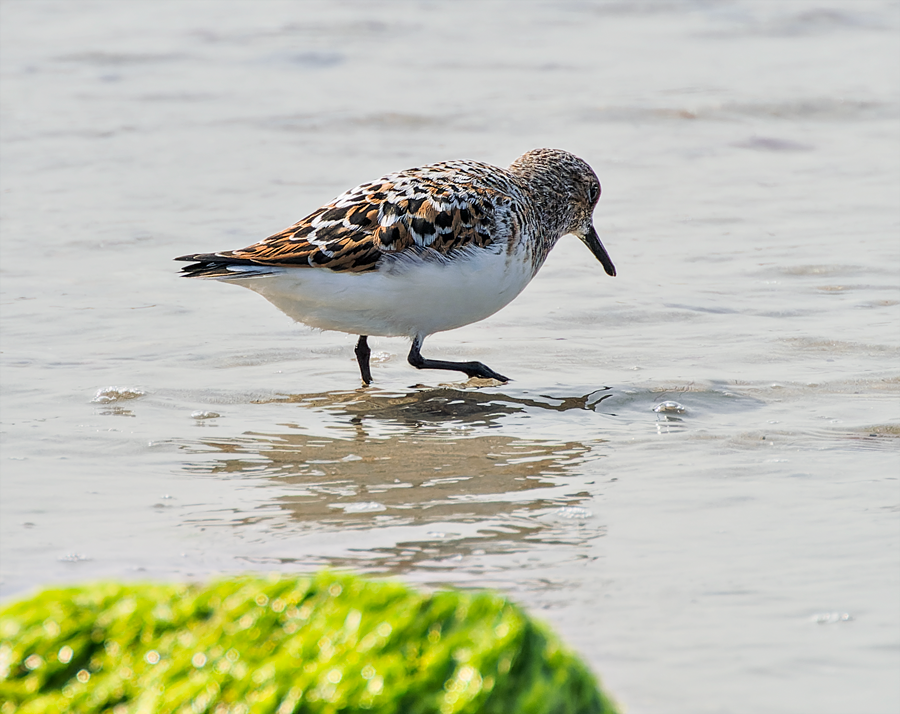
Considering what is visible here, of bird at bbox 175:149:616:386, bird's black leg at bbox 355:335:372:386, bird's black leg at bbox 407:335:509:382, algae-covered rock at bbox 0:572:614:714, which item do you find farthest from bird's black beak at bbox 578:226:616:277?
algae-covered rock at bbox 0:572:614:714

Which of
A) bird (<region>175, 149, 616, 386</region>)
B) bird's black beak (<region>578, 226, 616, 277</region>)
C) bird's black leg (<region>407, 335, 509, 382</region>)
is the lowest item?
bird's black leg (<region>407, 335, 509, 382</region>)

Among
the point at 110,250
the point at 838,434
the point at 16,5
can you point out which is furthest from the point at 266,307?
the point at 16,5

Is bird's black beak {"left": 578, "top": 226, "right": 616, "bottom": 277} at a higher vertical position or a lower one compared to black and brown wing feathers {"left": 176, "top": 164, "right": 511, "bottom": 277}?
lower

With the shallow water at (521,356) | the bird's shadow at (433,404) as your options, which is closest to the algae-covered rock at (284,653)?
the shallow water at (521,356)

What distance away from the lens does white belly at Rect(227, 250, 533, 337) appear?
5621 mm

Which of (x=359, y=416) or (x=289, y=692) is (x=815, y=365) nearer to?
(x=359, y=416)

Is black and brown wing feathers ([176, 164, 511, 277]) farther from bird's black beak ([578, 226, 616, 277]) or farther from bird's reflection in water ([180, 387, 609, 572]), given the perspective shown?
bird's black beak ([578, 226, 616, 277])

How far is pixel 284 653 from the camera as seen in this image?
6.73ft

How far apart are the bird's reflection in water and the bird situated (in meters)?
0.38

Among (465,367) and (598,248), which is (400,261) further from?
(598,248)

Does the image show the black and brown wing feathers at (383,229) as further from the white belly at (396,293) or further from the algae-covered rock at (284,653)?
the algae-covered rock at (284,653)

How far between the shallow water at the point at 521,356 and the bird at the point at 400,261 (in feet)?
1.33

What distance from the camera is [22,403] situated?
5488 millimetres

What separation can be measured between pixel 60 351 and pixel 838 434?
3746mm
